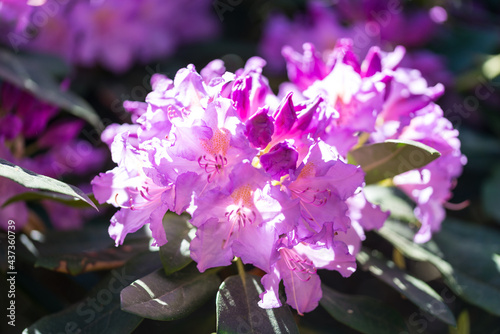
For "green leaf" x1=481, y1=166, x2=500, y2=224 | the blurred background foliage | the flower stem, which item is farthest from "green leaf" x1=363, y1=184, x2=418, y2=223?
the flower stem

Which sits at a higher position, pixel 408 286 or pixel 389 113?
pixel 389 113

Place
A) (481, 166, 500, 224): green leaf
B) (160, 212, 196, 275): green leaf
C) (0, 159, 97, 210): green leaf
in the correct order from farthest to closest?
(481, 166, 500, 224): green leaf < (160, 212, 196, 275): green leaf < (0, 159, 97, 210): green leaf

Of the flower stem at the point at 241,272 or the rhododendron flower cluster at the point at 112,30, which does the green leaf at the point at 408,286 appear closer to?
the flower stem at the point at 241,272

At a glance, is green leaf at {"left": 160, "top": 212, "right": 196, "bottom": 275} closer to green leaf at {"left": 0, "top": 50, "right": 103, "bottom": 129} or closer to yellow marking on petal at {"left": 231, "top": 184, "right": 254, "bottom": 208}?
yellow marking on petal at {"left": 231, "top": 184, "right": 254, "bottom": 208}

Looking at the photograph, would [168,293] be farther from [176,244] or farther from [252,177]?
[252,177]

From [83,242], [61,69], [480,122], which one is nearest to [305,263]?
[83,242]

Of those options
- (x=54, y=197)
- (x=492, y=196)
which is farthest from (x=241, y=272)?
(x=492, y=196)
